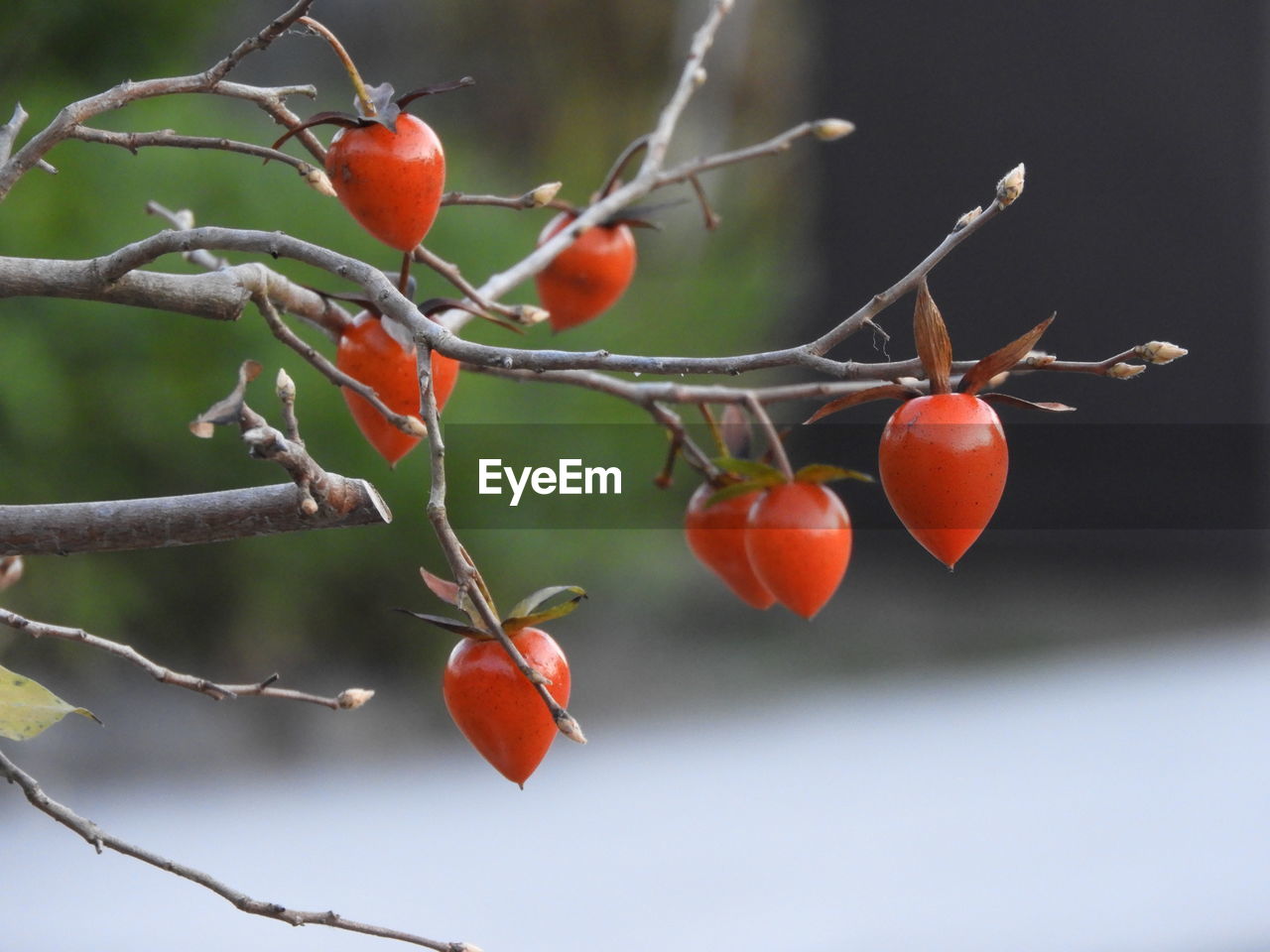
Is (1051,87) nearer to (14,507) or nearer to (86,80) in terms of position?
(86,80)

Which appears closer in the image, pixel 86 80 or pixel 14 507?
pixel 14 507

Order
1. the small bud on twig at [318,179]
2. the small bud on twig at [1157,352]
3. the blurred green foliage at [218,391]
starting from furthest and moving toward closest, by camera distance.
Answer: the blurred green foliage at [218,391] → the small bud on twig at [318,179] → the small bud on twig at [1157,352]

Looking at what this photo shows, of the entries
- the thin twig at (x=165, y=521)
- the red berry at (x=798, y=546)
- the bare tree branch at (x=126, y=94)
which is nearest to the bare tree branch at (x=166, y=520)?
the thin twig at (x=165, y=521)

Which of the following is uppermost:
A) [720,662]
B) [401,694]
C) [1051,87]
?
[1051,87]

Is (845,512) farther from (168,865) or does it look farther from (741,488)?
(168,865)

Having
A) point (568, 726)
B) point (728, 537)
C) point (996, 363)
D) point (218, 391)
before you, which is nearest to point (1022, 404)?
point (996, 363)

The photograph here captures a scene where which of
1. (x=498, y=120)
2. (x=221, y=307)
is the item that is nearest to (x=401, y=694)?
(x=498, y=120)

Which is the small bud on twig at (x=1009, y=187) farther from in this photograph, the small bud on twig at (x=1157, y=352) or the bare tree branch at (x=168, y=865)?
the bare tree branch at (x=168, y=865)
